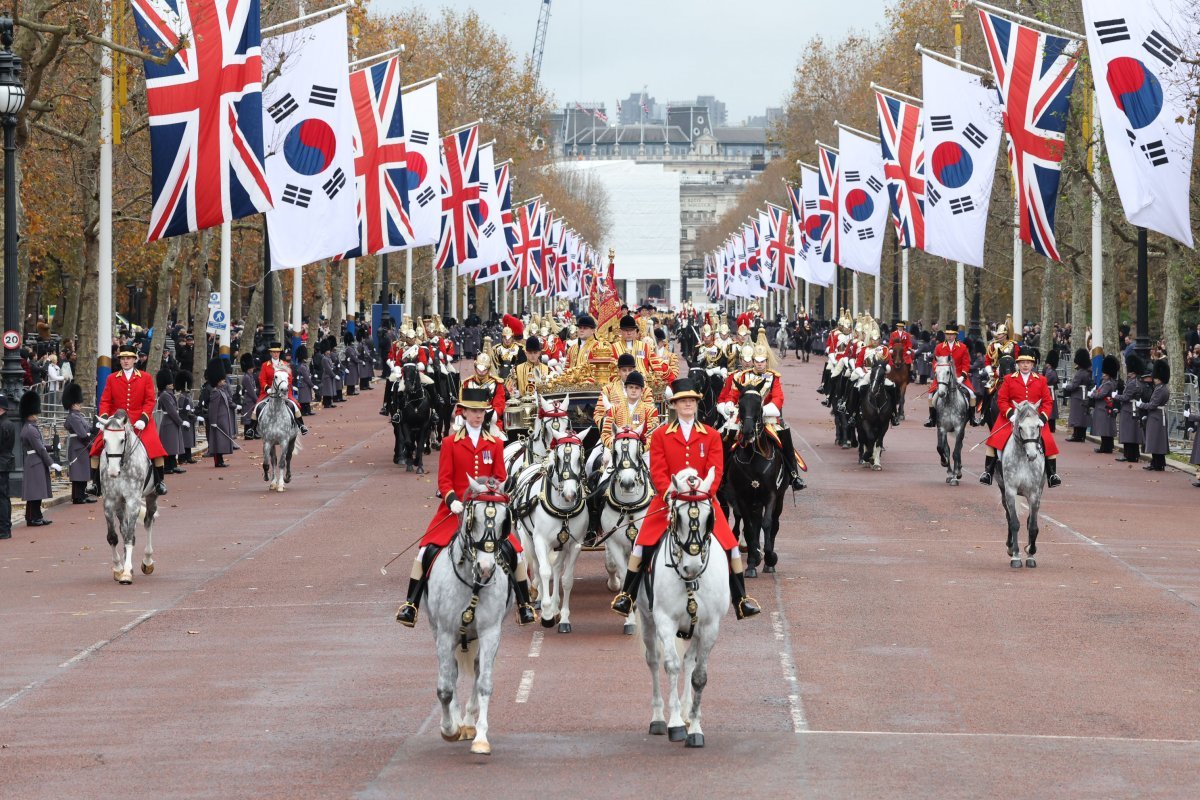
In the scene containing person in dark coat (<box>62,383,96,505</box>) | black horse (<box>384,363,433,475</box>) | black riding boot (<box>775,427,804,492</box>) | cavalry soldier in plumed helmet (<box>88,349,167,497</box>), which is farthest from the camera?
black horse (<box>384,363,433,475</box>)

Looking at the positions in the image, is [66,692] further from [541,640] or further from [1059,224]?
[1059,224]

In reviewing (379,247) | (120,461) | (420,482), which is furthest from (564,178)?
(120,461)

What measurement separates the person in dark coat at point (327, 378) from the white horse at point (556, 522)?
3220 centimetres

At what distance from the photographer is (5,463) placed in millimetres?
22781

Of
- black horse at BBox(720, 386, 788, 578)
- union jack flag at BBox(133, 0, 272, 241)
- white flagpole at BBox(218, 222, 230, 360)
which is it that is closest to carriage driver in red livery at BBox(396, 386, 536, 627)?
black horse at BBox(720, 386, 788, 578)

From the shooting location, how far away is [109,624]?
1638cm

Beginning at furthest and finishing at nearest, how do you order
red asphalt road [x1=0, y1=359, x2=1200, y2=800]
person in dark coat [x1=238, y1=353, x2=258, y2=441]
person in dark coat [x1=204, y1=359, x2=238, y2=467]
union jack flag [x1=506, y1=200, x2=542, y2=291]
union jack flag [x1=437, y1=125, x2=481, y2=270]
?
1. union jack flag [x1=506, y1=200, x2=542, y2=291]
2. union jack flag [x1=437, y1=125, x2=481, y2=270]
3. person in dark coat [x1=238, y1=353, x2=258, y2=441]
4. person in dark coat [x1=204, y1=359, x2=238, y2=467]
5. red asphalt road [x1=0, y1=359, x2=1200, y2=800]

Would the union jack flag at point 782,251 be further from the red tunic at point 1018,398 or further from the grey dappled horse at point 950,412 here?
the red tunic at point 1018,398

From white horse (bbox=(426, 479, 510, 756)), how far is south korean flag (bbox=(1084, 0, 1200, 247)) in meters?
15.9

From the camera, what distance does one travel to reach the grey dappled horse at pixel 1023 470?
19.5 m

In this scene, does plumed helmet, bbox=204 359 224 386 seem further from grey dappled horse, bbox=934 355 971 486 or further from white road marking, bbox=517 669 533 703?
white road marking, bbox=517 669 533 703

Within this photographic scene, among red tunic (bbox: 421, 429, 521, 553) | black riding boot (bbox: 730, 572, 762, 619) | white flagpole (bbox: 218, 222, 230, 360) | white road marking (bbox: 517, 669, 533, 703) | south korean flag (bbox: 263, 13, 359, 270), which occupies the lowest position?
white road marking (bbox: 517, 669, 533, 703)

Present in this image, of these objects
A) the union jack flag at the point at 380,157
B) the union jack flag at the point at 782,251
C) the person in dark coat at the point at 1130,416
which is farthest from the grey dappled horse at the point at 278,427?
the union jack flag at the point at 782,251

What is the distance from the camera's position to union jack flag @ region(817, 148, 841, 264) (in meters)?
57.4
